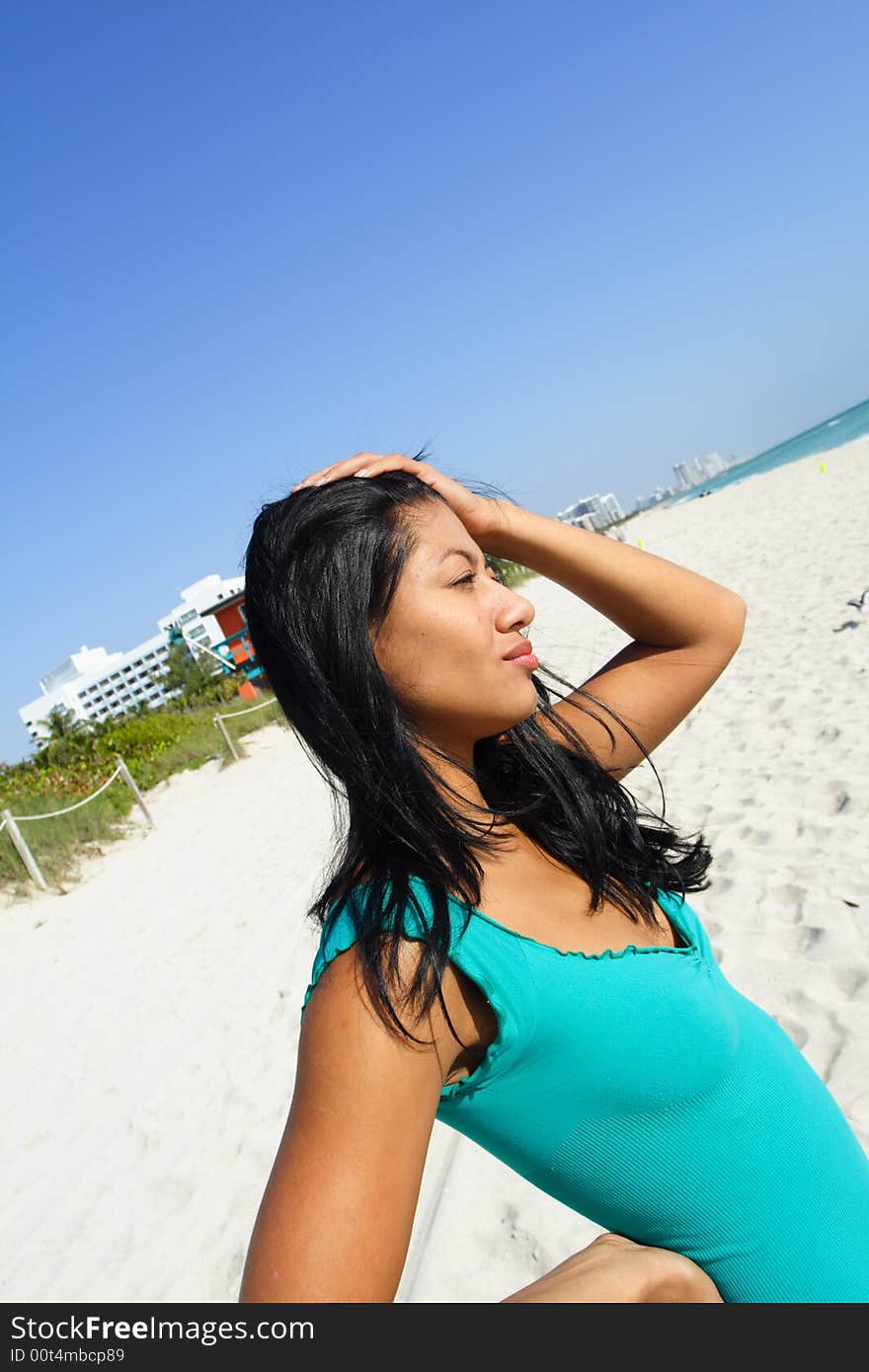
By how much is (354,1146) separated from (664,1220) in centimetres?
49

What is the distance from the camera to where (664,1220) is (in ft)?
3.52

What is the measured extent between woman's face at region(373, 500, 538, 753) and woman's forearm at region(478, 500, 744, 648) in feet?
1.49

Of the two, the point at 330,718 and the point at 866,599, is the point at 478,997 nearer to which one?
the point at 330,718

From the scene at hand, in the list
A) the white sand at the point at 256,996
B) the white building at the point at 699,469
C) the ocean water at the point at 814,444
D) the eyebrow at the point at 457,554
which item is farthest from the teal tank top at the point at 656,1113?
the white building at the point at 699,469

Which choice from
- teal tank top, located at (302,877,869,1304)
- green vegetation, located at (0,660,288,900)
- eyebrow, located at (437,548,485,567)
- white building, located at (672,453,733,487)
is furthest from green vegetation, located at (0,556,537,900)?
white building, located at (672,453,733,487)

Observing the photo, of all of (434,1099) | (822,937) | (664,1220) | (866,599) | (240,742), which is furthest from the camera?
(240,742)

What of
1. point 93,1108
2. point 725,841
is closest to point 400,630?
point 725,841

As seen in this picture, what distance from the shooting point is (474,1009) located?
993mm

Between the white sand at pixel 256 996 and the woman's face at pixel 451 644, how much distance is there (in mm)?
2134

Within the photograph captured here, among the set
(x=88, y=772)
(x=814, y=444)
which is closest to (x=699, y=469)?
(x=814, y=444)

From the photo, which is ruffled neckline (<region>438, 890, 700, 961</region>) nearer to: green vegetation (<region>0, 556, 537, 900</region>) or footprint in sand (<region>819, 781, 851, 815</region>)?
footprint in sand (<region>819, 781, 851, 815</region>)

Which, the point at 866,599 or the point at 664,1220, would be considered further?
the point at 866,599

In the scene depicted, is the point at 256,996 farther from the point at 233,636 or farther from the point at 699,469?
the point at 699,469

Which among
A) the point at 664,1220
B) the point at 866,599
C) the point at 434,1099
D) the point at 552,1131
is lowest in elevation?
the point at 866,599
